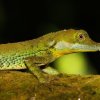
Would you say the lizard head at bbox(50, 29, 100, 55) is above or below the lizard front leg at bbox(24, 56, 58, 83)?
above

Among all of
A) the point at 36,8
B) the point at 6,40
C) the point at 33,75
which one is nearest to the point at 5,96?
the point at 33,75

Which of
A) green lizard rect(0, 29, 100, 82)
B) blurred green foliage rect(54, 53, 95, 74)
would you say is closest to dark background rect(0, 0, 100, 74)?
blurred green foliage rect(54, 53, 95, 74)

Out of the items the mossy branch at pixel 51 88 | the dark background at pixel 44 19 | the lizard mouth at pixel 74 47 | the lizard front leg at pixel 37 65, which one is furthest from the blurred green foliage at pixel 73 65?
the mossy branch at pixel 51 88

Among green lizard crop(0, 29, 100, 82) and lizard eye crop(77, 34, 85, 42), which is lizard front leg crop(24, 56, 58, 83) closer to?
green lizard crop(0, 29, 100, 82)

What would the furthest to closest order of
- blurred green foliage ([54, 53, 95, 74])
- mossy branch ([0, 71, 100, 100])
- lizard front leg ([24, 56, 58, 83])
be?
blurred green foliage ([54, 53, 95, 74])
lizard front leg ([24, 56, 58, 83])
mossy branch ([0, 71, 100, 100])

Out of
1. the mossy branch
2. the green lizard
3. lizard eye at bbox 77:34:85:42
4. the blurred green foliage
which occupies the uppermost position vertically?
lizard eye at bbox 77:34:85:42

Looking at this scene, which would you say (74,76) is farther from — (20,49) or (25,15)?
(25,15)

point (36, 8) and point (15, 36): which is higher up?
point (36, 8)

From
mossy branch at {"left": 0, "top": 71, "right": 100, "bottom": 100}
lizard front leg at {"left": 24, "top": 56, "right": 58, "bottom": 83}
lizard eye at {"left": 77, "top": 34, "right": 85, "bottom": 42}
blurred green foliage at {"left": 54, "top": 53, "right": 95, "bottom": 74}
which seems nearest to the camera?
mossy branch at {"left": 0, "top": 71, "right": 100, "bottom": 100}
